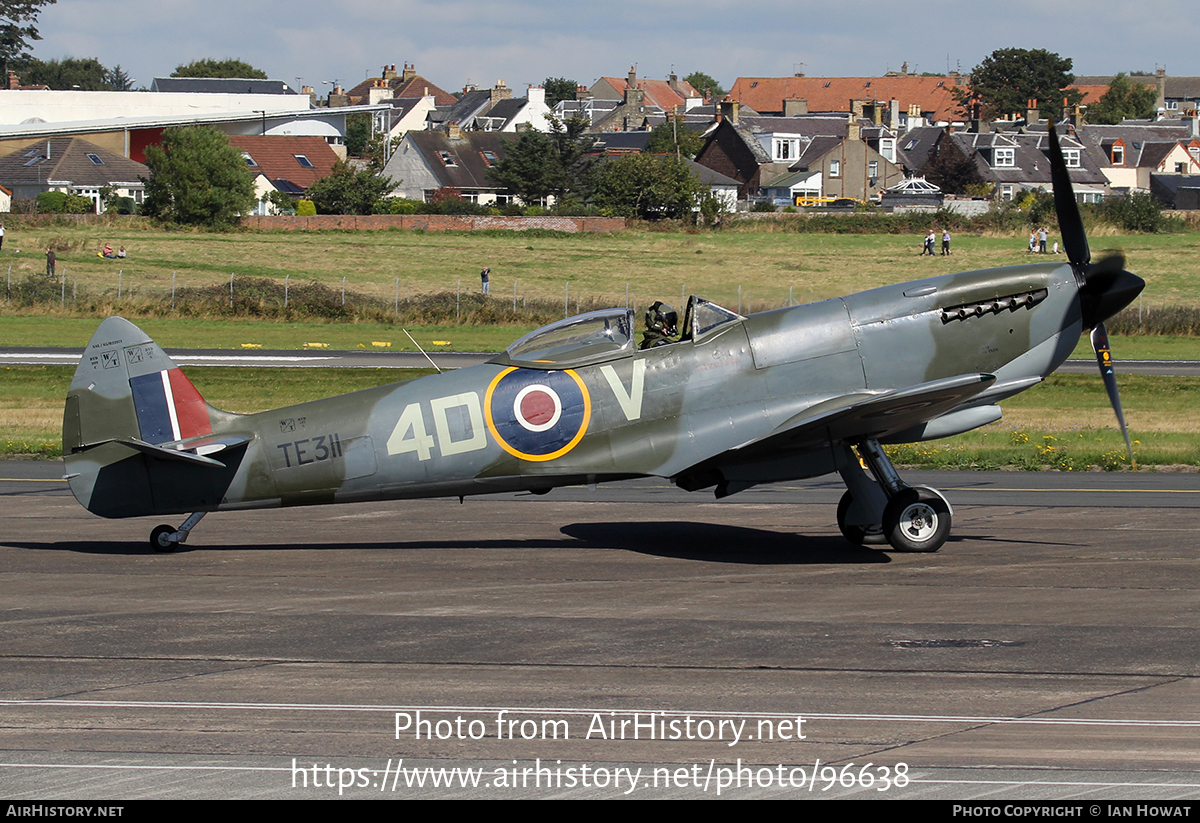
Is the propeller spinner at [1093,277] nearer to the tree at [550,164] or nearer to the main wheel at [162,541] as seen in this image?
the main wheel at [162,541]

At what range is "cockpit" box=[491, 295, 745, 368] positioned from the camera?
1280 centimetres

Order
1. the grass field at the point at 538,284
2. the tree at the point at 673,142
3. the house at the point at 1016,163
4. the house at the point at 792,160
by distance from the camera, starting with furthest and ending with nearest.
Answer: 1. the tree at the point at 673,142
2. the house at the point at 792,160
3. the house at the point at 1016,163
4. the grass field at the point at 538,284

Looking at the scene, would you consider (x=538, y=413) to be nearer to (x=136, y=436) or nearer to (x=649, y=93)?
(x=136, y=436)

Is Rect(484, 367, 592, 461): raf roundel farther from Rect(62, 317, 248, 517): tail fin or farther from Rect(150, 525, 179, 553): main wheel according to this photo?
Rect(150, 525, 179, 553): main wheel

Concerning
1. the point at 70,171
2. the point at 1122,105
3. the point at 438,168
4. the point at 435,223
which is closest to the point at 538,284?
the point at 435,223

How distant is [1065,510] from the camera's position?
16.0 meters

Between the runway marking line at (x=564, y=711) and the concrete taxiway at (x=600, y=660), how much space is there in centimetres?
2

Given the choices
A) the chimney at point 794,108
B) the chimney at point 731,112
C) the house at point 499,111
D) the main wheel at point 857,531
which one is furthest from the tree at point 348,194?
the main wheel at point 857,531

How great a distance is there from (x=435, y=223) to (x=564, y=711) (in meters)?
79.3

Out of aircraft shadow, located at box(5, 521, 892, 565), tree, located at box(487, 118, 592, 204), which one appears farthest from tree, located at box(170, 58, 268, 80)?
aircraft shadow, located at box(5, 521, 892, 565)

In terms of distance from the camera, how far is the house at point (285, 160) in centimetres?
10581

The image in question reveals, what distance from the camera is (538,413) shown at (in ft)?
41.5

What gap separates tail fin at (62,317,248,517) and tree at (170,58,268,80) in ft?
593

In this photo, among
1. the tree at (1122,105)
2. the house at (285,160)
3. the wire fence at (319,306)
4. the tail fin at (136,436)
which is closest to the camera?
the tail fin at (136,436)
